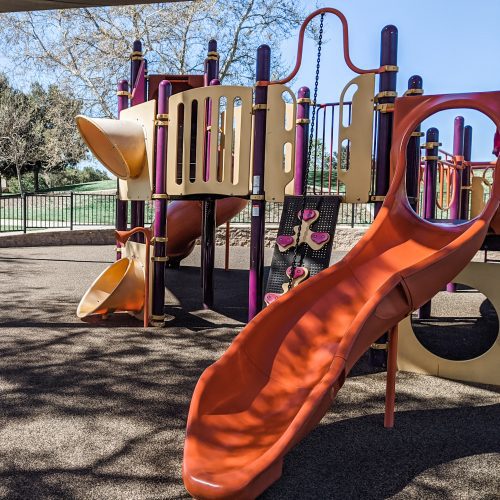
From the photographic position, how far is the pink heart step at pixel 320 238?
207 inches

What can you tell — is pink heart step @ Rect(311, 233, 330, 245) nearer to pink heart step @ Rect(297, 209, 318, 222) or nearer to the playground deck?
pink heart step @ Rect(297, 209, 318, 222)

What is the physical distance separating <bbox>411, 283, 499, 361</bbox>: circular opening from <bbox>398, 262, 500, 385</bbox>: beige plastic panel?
69 cm

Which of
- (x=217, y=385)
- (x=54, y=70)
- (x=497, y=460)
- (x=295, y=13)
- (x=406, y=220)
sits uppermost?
(x=295, y=13)

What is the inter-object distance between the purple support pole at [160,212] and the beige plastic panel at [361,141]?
1.97 m

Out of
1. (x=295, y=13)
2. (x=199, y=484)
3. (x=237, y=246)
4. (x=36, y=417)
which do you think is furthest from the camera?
(x=295, y=13)

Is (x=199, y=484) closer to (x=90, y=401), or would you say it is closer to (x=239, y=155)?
(x=90, y=401)

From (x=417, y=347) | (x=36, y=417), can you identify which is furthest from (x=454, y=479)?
(x=36, y=417)

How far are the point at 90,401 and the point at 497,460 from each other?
7.88ft

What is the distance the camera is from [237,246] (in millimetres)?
17625

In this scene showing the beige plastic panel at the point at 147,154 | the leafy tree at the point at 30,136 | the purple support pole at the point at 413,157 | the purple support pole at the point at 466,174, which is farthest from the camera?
the leafy tree at the point at 30,136

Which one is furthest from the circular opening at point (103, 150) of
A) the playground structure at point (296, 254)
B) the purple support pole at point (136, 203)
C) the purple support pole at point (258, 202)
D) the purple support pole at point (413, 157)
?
the purple support pole at point (413, 157)

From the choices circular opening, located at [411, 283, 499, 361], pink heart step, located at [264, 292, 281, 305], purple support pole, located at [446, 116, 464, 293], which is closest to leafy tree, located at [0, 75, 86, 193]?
purple support pole, located at [446, 116, 464, 293]

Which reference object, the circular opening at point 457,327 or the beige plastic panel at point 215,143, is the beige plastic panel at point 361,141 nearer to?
the beige plastic panel at point 215,143

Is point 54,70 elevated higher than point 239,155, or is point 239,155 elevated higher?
point 54,70
